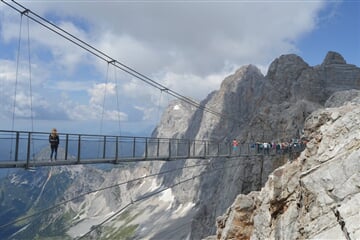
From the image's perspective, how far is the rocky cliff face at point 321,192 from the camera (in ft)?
38.9

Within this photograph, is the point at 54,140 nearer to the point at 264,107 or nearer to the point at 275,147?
the point at 275,147

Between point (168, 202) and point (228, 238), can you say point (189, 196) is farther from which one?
point (228, 238)

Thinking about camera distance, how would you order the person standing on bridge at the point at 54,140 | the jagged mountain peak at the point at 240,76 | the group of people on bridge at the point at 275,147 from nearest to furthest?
the person standing on bridge at the point at 54,140, the group of people on bridge at the point at 275,147, the jagged mountain peak at the point at 240,76

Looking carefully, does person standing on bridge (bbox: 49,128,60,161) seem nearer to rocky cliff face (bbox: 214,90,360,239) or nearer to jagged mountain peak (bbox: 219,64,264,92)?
rocky cliff face (bbox: 214,90,360,239)

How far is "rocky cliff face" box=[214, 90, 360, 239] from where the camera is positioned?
11.9 metres

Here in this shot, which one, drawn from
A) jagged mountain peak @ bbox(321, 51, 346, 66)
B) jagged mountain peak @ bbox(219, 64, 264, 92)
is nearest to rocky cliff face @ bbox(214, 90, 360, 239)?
jagged mountain peak @ bbox(321, 51, 346, 66)

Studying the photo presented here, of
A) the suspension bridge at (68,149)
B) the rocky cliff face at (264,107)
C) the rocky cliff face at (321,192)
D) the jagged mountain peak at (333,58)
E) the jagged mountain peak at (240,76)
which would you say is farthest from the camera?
the jagged mountain peak at (240,76)

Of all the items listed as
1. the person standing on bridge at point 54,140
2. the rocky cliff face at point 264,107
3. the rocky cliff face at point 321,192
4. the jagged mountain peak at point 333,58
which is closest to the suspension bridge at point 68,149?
the person standing on bridge at point 54,140

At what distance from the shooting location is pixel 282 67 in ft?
285

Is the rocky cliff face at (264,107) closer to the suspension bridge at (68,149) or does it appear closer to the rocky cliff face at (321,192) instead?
the rocky cliff face at (321,192)

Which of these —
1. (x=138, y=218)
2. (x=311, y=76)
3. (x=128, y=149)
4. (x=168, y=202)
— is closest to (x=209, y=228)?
(x=311, y=76)

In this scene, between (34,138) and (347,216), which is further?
(34,138)

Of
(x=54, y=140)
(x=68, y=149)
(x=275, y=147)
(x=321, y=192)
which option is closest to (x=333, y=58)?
(x=275, y=147)

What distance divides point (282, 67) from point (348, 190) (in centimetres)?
7748
